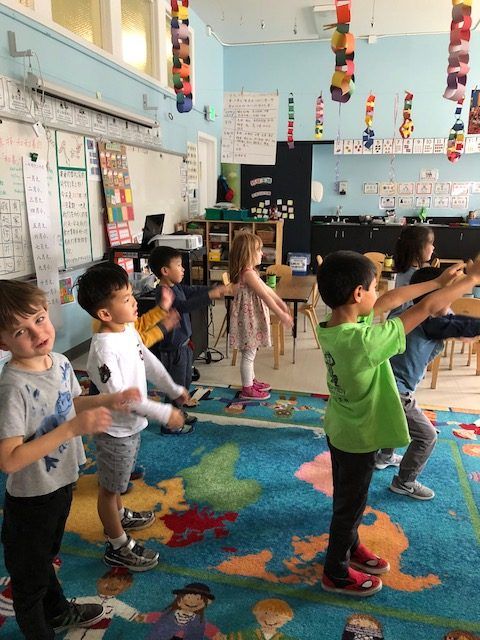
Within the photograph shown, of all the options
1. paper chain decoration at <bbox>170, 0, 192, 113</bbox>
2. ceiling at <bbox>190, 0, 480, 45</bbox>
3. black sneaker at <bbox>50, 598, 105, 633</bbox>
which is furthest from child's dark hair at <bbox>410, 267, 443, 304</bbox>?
ceiling at <bbox>190, 0, 480, 45</bbox>

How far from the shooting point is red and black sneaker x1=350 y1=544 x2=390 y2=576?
1887 millimetres

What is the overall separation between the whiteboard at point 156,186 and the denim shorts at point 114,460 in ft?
12.6

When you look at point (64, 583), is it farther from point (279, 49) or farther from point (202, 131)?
point (279, 49)

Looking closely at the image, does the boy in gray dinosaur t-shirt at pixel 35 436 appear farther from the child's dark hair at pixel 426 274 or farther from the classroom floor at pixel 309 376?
the classroom floor at pixel 309 376

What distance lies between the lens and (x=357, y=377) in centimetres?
155

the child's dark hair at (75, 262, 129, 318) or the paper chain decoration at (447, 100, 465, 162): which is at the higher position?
the paper chain decoration at (447, 100, 465, 162)

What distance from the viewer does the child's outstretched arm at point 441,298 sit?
1.44 metres

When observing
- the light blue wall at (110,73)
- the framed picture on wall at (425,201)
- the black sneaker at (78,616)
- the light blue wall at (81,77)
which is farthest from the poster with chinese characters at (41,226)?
the framed picture on wall at (425,201)

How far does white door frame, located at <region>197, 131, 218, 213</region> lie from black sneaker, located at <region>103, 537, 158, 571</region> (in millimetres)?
6532

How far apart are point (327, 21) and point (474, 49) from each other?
2.60m

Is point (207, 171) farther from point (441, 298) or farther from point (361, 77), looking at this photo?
point (441, 298)

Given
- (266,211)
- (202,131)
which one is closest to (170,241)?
(202,131)

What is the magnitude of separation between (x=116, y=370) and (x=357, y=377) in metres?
0.81

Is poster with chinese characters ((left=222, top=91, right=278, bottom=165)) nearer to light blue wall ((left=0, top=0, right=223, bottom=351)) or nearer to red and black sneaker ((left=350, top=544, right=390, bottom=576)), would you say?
light blue wall ((left=0, top=0, right=223, bottom=351))
